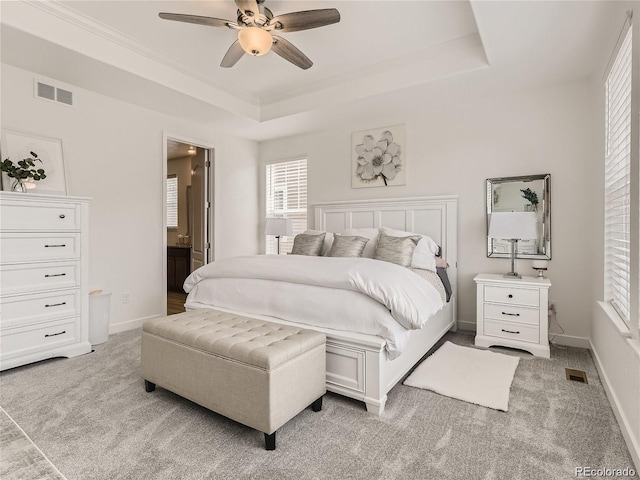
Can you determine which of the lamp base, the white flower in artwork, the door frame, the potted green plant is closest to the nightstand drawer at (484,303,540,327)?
the lamp base

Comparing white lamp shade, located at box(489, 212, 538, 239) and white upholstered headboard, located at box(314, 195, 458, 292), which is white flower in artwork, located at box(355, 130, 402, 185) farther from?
white lamp shade, located at box(489, 212, 538, 239)

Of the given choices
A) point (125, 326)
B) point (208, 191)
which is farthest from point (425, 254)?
point (125, 326)

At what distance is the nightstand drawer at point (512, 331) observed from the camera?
3.01 meters

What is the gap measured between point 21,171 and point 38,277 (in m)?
0.91

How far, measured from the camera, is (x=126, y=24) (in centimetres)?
286

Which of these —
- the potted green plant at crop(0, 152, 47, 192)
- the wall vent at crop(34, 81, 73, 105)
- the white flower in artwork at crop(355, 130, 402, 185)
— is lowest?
the potted green plant at crop(0, 152, 47, 192)

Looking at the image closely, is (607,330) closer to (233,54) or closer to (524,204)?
(524,204)

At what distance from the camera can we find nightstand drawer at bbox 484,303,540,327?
3.01 m

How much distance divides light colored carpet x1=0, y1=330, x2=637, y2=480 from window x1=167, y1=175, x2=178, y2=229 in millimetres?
4455

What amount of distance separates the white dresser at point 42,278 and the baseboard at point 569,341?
445cm

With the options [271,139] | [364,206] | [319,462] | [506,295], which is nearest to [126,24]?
[271,139]

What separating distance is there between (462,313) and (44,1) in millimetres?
4698

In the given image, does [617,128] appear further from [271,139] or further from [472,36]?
[271,139]

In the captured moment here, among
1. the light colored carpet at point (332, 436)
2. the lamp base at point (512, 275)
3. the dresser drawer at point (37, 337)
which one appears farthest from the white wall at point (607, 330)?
the dresser drawer at point (37, 337)
